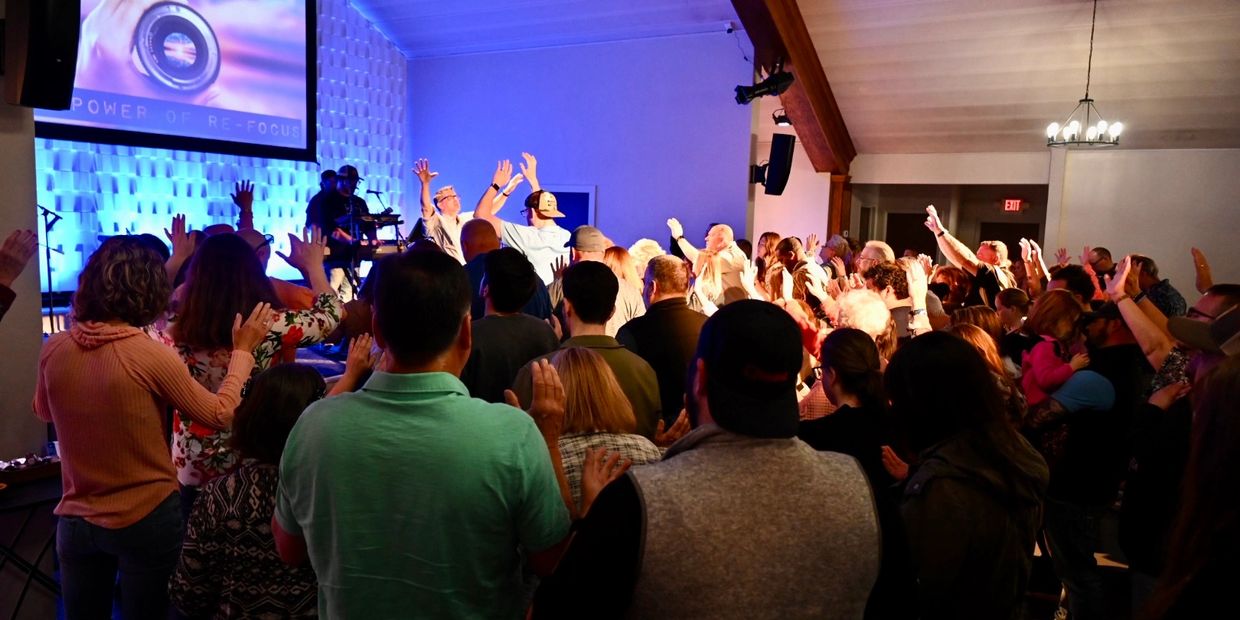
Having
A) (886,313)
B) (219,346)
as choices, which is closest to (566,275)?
(219,346)

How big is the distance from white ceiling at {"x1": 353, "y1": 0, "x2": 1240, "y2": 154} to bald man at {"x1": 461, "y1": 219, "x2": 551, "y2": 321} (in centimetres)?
583

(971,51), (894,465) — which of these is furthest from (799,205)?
(894,465)

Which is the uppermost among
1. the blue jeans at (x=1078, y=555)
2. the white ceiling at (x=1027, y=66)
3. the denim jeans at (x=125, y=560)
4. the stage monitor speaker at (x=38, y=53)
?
the white ceiling at (x=1027, y=66)

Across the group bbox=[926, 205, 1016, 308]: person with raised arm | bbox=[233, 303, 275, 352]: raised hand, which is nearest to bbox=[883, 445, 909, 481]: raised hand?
bbox=[233, 303, 275, 352]: raised hand

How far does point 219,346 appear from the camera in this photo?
2268 millimetres

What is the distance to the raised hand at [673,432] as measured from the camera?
2.20 meters

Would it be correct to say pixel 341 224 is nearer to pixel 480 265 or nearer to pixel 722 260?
pixel 722 260

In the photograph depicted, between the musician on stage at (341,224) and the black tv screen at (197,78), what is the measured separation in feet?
4.99

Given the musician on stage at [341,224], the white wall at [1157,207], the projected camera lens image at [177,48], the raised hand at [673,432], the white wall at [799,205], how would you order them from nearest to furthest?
1. the raised hand at [673,432]
2. the musician on stage at [341,224]
3. the projected camera lens image at [177,48]
4. the white wall at [1157,207]
5. the white wall at [799,205]

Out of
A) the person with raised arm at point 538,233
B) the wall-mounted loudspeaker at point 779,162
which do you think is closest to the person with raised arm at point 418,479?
the person with raised arm at point 538,233

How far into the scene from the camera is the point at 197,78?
26.1 ft

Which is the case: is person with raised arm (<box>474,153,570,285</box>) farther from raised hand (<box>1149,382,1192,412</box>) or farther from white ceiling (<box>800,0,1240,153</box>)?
white ceiling (<box>800,0,1240,153</box>)

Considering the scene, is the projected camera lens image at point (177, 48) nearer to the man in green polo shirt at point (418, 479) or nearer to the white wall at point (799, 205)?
the white wall at point (799, 205)

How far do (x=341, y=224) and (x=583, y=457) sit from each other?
6.42 meters
